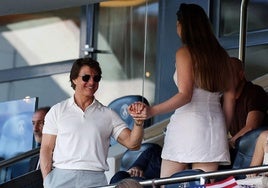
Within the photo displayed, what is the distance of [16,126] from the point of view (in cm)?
1100

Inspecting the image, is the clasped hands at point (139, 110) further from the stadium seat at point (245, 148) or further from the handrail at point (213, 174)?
the stadium seat at point (245, 148)

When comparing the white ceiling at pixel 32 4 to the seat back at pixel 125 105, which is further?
the seat back at pixel 125 105

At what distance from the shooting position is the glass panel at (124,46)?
10.9 metres

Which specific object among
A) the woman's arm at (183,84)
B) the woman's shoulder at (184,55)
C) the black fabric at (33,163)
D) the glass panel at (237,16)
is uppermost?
the glass panel at (237,16)

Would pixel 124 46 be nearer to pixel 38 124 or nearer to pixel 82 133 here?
pixel 38 124

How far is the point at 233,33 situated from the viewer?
384 inches

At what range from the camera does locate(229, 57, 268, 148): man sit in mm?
6467

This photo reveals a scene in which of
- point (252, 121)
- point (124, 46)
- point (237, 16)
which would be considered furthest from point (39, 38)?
point (252, 121)

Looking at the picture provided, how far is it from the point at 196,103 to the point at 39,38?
7011 mm

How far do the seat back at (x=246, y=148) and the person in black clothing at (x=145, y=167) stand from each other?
2.38 ft

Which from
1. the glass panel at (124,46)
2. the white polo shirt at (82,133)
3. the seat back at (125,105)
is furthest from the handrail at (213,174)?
the glass panel at (124,46)

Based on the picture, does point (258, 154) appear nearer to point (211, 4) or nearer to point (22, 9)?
point (22, 9)

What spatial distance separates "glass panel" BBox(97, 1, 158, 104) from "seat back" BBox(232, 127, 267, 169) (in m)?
4.74

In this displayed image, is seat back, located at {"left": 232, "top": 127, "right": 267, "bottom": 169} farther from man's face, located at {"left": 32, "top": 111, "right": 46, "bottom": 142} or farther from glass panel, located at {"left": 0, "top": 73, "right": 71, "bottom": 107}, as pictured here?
glass panel, located at {"left": 0, "top": 73, "right": 71, "bottom": 107}
